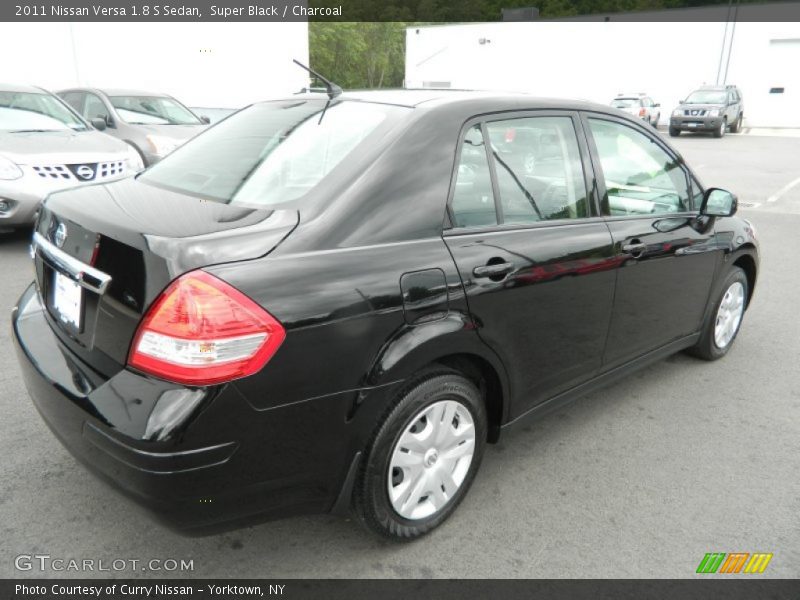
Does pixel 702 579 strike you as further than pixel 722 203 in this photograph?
No

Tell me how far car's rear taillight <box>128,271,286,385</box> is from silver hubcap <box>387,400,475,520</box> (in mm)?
706

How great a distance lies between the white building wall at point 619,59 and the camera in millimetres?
31688

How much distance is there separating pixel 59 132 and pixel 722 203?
268 inches

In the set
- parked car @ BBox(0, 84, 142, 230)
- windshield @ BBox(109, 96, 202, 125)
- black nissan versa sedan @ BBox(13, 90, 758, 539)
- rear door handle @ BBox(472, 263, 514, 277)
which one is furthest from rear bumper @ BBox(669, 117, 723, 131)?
rear door handle @ BBox(472, 263, 514, 277)

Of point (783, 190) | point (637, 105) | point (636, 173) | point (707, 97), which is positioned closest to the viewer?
point (636, 173)

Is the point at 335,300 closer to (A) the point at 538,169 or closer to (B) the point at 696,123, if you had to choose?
(A) the point at 538,169

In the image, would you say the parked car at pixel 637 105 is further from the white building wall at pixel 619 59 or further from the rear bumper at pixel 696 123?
the white building wall at pixel 619 59

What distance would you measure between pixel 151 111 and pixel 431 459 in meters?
9.52

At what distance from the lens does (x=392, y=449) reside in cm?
227

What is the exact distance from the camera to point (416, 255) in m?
2.26

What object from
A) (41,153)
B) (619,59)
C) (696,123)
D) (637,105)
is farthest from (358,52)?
(41,153)

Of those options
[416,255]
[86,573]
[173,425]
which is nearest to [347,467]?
[173,425]

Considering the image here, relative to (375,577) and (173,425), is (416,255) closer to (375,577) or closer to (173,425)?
(173,425)

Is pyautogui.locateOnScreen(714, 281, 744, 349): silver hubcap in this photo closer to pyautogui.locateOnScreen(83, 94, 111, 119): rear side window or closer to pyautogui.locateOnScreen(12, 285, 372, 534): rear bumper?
pyautogui.locateOnScreen(12, 285, 372, 534): rear bumper
